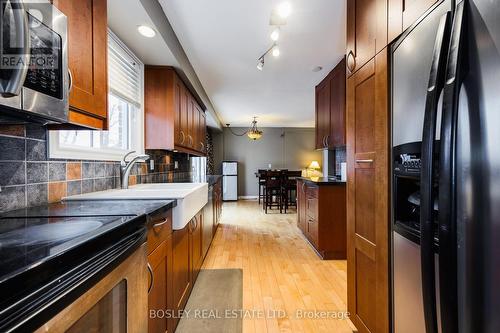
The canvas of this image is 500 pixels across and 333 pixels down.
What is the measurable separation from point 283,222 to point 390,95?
4009mm

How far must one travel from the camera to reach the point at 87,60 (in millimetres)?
1141

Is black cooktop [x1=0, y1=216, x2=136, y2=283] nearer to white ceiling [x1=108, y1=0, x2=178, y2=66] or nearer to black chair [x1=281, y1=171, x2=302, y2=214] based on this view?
white ceiling [x1=108, y1=0, x2=178, y2=66]

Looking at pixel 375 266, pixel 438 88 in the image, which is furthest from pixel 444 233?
pixel 375 266

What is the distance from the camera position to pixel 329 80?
3312 mm

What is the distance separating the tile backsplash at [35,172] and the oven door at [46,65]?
1.40 ft

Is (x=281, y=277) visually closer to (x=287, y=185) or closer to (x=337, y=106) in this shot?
(x=337, y=106)

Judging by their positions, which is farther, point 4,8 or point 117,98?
point 117,98

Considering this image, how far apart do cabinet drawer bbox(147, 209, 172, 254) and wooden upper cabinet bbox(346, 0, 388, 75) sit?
139cm

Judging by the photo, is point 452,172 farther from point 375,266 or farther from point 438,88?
point 375,266

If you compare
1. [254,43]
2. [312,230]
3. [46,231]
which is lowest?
[312,230]

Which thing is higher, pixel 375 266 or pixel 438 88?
pixel 438 88

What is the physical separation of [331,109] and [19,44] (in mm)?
3133

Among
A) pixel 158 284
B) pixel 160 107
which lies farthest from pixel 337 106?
pixel 158 284

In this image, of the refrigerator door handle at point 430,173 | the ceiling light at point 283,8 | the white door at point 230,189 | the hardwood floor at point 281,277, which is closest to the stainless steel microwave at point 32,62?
the refrigerator door handle at point 430,173
